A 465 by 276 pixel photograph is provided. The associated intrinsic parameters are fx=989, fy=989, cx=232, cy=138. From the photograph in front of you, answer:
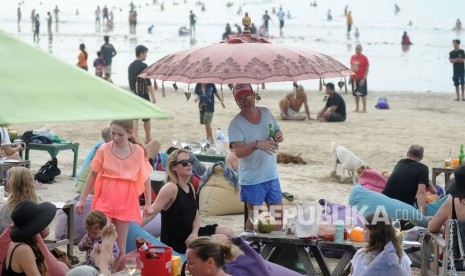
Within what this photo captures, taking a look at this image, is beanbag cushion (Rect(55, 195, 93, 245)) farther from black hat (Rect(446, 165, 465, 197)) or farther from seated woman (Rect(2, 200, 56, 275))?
black hat (Rect(446, 165, 465, 197))

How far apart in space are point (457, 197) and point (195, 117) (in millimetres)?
12920

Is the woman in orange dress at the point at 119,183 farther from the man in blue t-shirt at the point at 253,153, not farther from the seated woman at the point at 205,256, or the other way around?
the seated woman at the point at 205,256

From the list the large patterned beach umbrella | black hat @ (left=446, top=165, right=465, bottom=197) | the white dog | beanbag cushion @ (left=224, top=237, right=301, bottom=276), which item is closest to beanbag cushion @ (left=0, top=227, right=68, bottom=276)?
beanbag cushion @ (left=224, top=237, right=301, bottom=276)

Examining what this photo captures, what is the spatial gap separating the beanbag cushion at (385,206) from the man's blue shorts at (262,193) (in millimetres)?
998

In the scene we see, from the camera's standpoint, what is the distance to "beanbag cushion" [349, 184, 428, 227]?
375 inches

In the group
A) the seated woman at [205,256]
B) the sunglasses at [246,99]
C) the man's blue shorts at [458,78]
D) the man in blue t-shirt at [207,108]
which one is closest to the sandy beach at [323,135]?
the man's blue shorts at [458,78]

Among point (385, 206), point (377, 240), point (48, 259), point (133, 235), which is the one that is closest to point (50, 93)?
point (48, 259)

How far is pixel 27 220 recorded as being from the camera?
614 centimetres

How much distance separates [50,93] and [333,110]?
1568 cm

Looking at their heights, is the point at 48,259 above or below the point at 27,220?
below

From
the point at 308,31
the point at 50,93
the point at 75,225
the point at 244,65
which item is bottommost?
the point at 75,225

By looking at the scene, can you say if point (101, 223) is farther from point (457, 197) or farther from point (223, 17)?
point (223, 17)

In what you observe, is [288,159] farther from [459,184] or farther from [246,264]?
[246,264]

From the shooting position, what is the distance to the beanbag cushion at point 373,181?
36.6 feet
